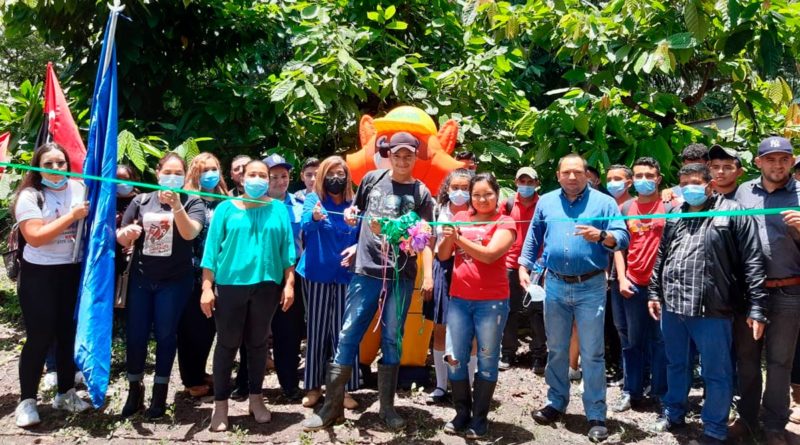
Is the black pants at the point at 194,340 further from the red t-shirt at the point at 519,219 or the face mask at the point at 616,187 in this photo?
the face mask at the point at 616,187

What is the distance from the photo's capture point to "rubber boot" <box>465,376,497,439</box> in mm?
4133

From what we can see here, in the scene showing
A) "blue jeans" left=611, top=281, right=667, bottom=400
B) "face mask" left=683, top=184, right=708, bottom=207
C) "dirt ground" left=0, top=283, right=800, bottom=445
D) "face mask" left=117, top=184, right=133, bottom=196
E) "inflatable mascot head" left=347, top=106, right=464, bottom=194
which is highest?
"inflatable mascot head" left=347, top=106, right=464, bottom=194

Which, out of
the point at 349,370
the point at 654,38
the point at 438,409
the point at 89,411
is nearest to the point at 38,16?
the point at 89,411

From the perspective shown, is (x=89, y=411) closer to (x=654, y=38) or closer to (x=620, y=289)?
(x=620, y=289)

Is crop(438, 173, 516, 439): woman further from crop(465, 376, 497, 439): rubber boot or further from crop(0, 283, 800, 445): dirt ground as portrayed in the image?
crop(0, 283, 800, 445): dirt ground

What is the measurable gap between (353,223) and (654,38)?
325cm

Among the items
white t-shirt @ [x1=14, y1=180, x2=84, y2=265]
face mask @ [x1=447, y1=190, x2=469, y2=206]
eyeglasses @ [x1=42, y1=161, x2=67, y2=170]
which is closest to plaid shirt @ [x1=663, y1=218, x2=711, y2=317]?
face mask @ [x1=447, y1=190, x2=469, y2=206]

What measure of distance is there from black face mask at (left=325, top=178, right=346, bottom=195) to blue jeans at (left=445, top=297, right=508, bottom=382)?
1.17 m

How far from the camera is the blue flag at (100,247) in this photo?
4.10 meters

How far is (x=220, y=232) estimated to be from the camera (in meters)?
4.16

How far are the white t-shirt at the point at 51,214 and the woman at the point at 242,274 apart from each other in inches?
39.0

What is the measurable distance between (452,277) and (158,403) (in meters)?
2.23

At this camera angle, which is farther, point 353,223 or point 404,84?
point 404,84

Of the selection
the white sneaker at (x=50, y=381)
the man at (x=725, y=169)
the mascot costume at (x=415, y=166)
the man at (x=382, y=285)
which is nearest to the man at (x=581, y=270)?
the man at (x=725, y=169)
